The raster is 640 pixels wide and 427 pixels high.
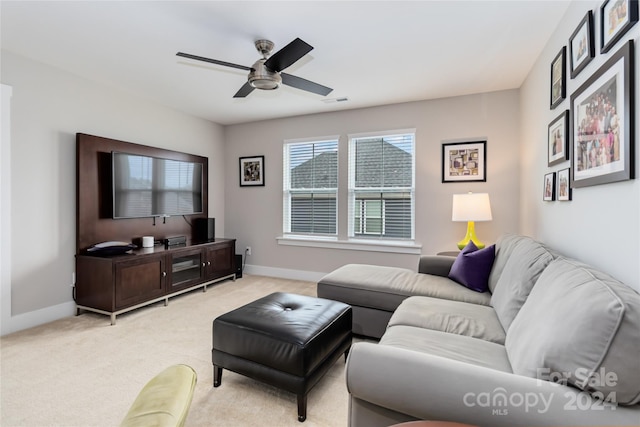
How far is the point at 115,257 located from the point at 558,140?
3.95 m

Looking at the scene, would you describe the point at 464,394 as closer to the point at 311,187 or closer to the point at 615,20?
the point at 615,20

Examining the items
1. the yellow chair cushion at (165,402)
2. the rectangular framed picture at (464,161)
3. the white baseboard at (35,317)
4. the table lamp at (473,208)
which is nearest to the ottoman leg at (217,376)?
the yellow chair cushion at (165,402)

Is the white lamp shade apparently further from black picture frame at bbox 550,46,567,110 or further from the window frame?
black picture frame at bbox 550,46,567,110

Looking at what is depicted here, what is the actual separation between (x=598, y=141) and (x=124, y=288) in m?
3.88

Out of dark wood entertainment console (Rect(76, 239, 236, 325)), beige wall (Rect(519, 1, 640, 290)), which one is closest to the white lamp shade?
beige wall (Rect(519, 1, 640, 290))

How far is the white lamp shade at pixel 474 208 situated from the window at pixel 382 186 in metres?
0.81

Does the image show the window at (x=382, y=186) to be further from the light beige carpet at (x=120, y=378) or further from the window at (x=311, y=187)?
the light beige carpet at (x=120, y=378)

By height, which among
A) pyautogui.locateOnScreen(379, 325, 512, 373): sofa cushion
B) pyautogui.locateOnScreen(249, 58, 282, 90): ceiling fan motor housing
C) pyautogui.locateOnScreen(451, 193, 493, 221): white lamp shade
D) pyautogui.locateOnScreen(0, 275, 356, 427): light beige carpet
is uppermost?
pyautogui.locateOnScreen(249, 58, 282, 90): ceiling fan motor housing

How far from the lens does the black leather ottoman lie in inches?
65.2

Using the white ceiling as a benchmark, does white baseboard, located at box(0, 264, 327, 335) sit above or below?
below

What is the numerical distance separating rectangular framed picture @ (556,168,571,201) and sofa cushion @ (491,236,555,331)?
39 centimetres

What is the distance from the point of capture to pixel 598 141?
159cm

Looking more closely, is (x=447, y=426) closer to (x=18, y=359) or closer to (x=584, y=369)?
(x=584, y=369)

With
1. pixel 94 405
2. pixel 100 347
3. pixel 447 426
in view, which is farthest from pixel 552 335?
pixel 100 347
